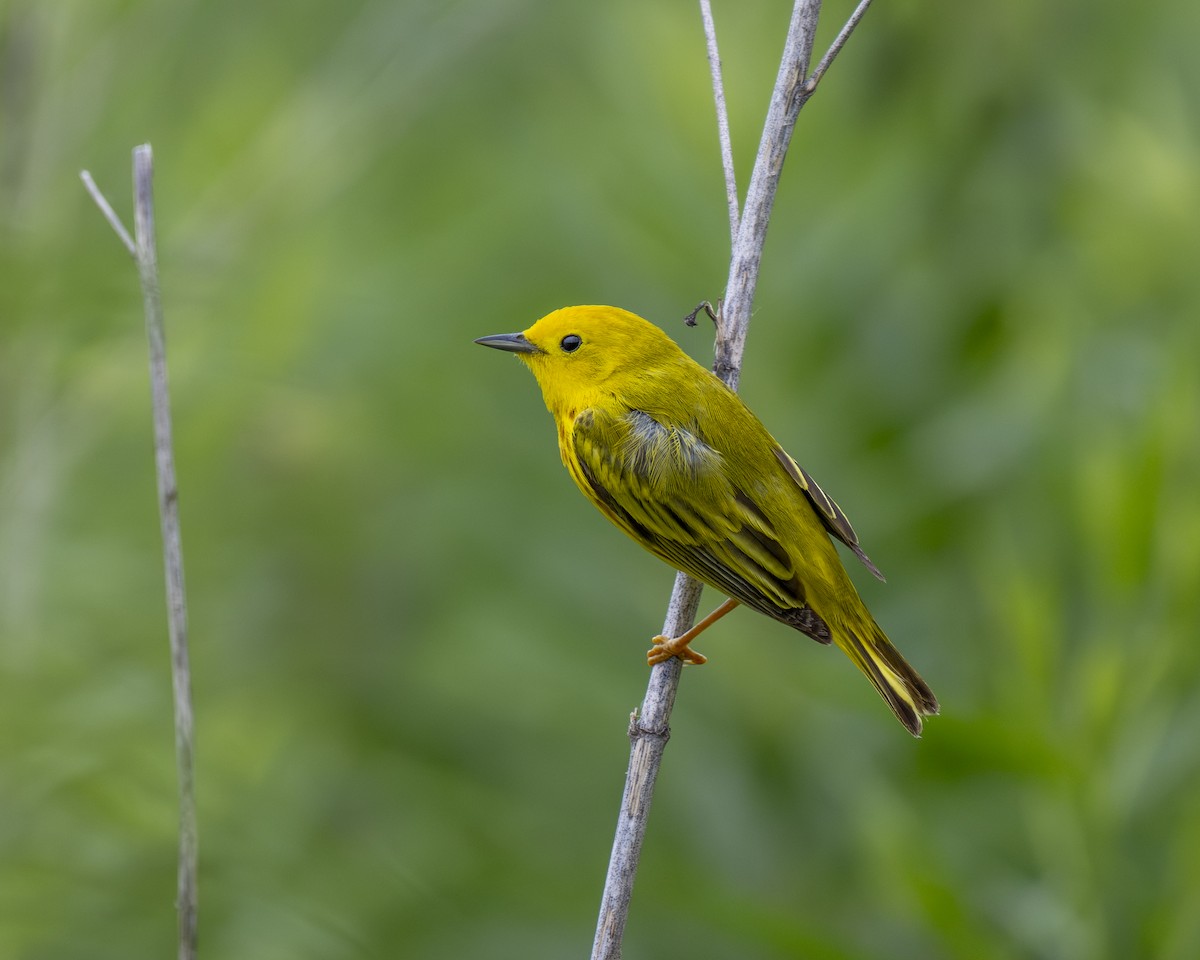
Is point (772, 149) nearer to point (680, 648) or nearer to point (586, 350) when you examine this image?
point (586, 350)

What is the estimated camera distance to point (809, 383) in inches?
143

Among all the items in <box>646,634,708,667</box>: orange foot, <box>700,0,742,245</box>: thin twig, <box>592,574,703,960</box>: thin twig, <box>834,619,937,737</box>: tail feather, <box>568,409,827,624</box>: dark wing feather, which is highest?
<box>700,0,742,245</box>: thin twig

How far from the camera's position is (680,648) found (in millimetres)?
2973

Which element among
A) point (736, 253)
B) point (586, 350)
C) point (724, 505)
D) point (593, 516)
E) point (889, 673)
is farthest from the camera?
point (593, 516)

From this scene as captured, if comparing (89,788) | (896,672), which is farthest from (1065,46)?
(89,788)

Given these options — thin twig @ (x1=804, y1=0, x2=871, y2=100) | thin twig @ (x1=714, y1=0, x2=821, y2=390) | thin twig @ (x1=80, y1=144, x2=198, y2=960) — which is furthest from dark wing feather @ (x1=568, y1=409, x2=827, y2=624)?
thin twig @ (x1=80, y1=144, x2=198, y2=960)

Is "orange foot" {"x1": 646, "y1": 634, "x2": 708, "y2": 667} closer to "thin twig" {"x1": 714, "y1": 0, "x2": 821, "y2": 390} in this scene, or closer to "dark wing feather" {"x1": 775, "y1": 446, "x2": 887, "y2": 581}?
"dark wing feather" {"x1": 775, "y1": 446, "x2": 887, "y2": 581}

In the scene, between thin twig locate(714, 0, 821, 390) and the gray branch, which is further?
thin twig locate(714, 0, 821, 390)

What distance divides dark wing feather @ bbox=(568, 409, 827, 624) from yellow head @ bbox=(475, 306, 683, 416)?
0.16 metres

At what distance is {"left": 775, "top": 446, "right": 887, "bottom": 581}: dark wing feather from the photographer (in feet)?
10.8

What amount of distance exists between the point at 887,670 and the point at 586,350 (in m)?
1.10

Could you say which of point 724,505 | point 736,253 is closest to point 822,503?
point 724,505

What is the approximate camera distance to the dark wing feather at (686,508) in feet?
10.4

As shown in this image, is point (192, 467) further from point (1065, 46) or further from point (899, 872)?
point (1065, 46)
